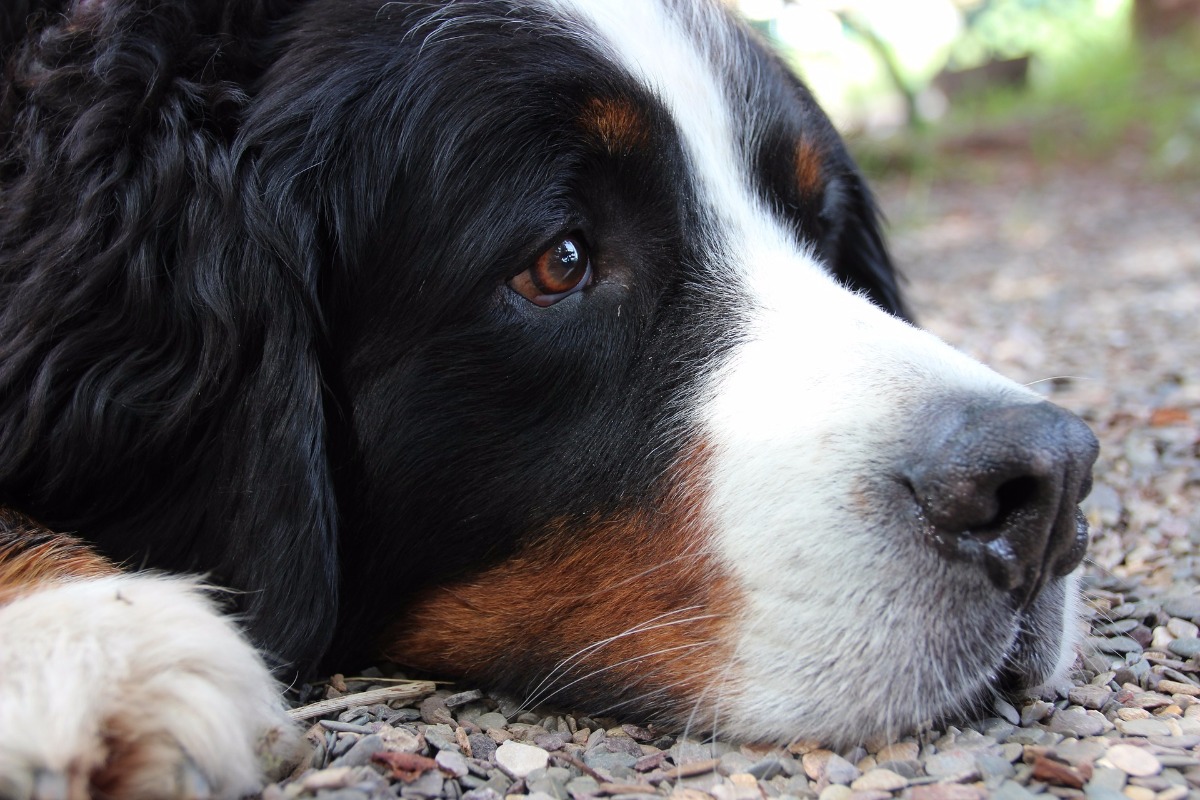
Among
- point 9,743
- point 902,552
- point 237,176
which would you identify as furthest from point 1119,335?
point 9,743

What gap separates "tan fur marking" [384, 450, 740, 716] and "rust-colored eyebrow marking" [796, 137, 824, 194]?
1.16 metres

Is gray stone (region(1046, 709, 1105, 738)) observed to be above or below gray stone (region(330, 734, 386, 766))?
above

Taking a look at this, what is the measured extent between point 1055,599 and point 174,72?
2.12m

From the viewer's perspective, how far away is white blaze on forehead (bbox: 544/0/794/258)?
2.52 meters

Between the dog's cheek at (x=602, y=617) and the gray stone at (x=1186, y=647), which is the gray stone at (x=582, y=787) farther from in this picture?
the gray stone at (x=1186, y=647)

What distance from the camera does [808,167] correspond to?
299 centimetres

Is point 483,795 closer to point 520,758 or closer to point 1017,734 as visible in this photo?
point 520,758

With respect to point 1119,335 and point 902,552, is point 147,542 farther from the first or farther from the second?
point 1119,335

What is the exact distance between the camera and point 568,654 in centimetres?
224

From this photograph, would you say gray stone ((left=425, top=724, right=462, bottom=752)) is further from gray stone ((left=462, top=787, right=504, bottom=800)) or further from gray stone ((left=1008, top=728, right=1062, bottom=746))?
gray stone ((left=1008, top=728, right=1062, bottom=746))

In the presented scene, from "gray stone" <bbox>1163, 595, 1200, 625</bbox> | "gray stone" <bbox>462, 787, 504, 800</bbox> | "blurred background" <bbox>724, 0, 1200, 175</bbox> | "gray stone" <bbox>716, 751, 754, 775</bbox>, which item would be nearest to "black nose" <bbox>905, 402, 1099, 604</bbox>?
"gray stone" <bbox>716, 751, 754, 775</bbox>

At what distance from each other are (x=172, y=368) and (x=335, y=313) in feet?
1.12

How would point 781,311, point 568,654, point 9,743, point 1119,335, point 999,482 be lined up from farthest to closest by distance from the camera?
point 1119,335 → point 781,311 → point 568,654 → point 999,482 → point 9,743

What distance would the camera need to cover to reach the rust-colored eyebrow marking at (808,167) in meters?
2.96
